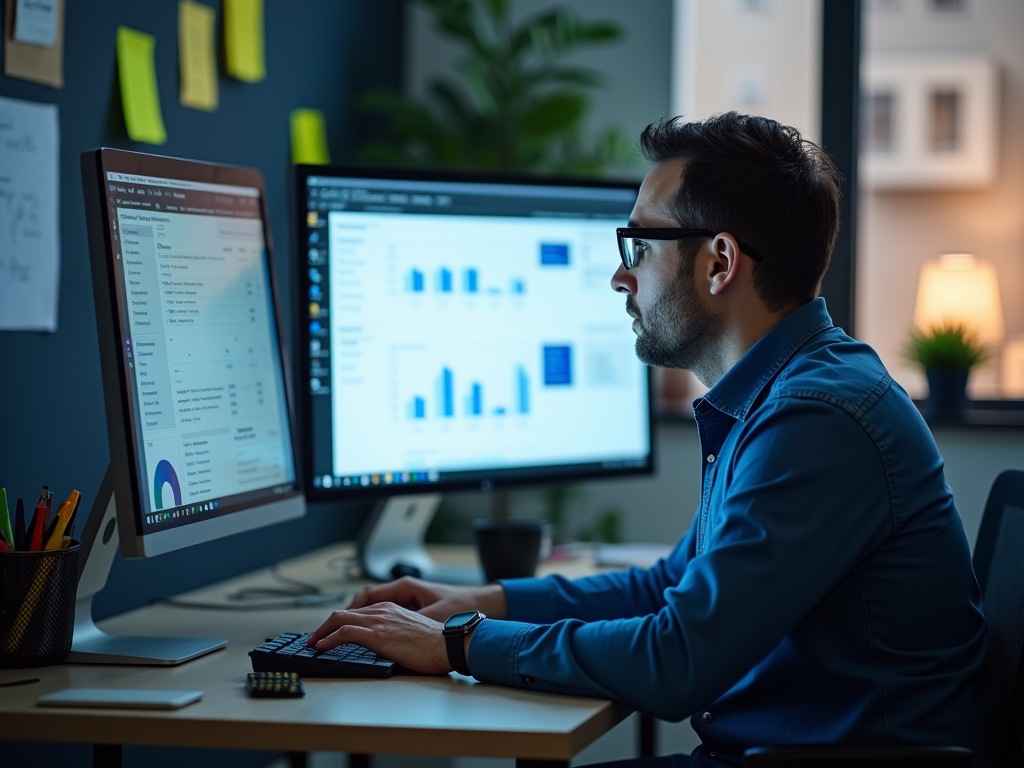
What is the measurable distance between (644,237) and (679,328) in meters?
0.11

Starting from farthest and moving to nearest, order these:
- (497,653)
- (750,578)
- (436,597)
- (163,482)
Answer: (436,597), (163,482), (497,653), (750,578)

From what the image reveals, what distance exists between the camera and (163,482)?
3.96ft

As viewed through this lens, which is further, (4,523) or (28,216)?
(28,216)

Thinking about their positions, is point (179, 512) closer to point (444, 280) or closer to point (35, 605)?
point (35, 605)

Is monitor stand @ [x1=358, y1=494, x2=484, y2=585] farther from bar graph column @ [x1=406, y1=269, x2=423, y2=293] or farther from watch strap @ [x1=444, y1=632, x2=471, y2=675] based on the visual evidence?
watch strap @ [x1=444, y1=632, x2=471, y2=675]

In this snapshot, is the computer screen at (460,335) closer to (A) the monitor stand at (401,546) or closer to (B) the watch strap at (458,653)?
(A) the monitor stand at (401,546)

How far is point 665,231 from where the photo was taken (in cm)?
125

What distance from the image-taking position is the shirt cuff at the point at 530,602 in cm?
137

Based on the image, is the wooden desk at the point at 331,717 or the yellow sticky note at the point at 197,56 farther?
the yellow sticky note at the point at 197,56

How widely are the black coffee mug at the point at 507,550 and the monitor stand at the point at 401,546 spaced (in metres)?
0.05

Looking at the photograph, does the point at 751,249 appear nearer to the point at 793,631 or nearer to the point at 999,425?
the point at 793,631

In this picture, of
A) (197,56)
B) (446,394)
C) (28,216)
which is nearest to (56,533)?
(28,216)

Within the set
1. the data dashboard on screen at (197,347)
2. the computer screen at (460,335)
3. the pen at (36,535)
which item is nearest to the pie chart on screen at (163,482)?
the data dashboard on screen at (197,347)

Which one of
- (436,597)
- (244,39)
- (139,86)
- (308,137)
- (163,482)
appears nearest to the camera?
(163,482)
